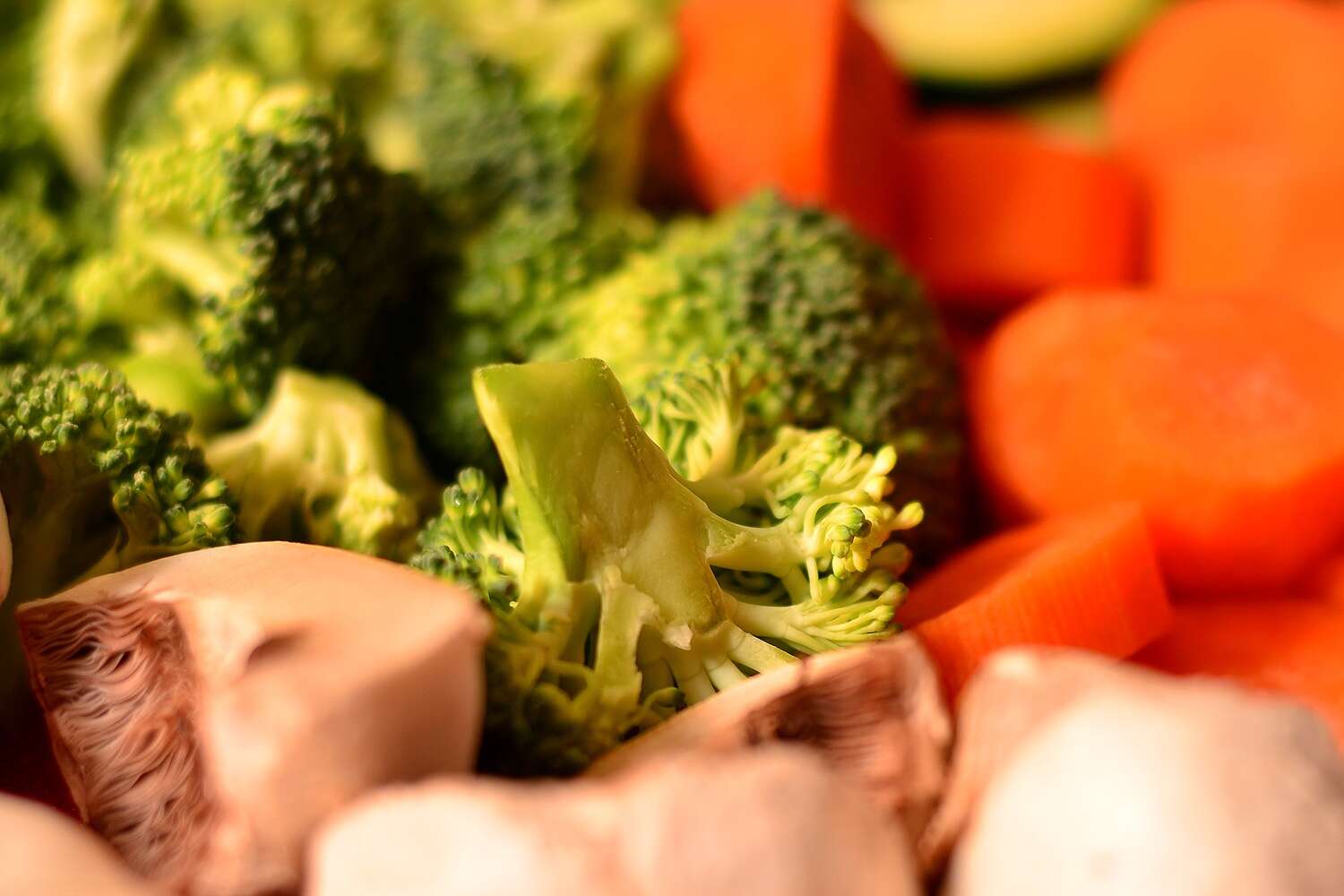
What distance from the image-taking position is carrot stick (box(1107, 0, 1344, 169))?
153 centimetres

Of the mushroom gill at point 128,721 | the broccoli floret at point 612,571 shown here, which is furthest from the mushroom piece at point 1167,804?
the mushroom gill at point 128,721

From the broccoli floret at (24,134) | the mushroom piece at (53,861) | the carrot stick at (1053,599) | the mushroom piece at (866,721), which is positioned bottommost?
the carrot stick at (1053,599)

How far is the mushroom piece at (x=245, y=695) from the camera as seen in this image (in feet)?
1.88

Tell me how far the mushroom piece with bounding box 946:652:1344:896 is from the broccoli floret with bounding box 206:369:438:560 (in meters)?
0.58

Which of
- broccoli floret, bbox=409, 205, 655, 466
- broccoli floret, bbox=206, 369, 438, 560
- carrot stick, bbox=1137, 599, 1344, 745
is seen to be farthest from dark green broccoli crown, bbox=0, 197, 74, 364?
carrot stick, bbox=1137, 599, 1344, 745

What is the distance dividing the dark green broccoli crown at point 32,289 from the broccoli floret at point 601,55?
57 centimetres

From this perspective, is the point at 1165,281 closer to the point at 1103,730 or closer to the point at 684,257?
the point at 684,257

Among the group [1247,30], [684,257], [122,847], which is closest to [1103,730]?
[122,847]

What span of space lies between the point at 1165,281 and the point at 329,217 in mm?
1112

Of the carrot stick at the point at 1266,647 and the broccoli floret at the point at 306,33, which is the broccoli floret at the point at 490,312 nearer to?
the broccoli floret at the point at 306,33

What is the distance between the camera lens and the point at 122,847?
66cm

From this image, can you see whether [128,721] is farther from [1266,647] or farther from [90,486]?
[1266,647]

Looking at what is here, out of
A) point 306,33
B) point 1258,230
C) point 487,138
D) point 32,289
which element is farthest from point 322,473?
point 1258,230

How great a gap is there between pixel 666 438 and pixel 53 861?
53cm
